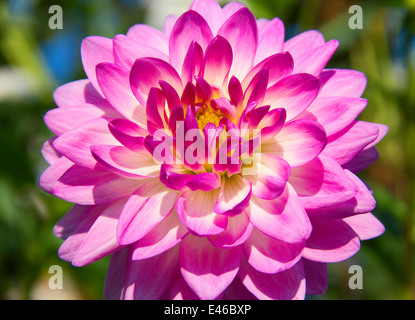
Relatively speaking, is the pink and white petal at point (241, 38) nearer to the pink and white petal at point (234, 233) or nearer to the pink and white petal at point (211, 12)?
the pink and white petal at point (211, 12)

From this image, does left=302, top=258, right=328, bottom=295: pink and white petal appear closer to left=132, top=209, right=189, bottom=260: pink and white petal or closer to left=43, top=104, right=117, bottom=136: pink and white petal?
left=132, top=209, right=189, bottom=260: pink and white petal

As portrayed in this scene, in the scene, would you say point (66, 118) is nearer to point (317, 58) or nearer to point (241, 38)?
point (241, 38)

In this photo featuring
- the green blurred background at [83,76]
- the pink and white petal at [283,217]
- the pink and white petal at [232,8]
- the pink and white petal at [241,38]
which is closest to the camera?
the pink and white petal at [283,217]

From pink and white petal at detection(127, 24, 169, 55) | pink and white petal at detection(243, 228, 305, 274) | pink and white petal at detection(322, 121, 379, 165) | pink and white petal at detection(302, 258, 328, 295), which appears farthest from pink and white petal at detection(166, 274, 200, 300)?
pink and white petal at detection(127, 24, 169, 55)

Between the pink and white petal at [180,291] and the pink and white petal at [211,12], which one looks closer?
the pink and white petal at [180,291]

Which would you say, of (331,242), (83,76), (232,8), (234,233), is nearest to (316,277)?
(331,242)
